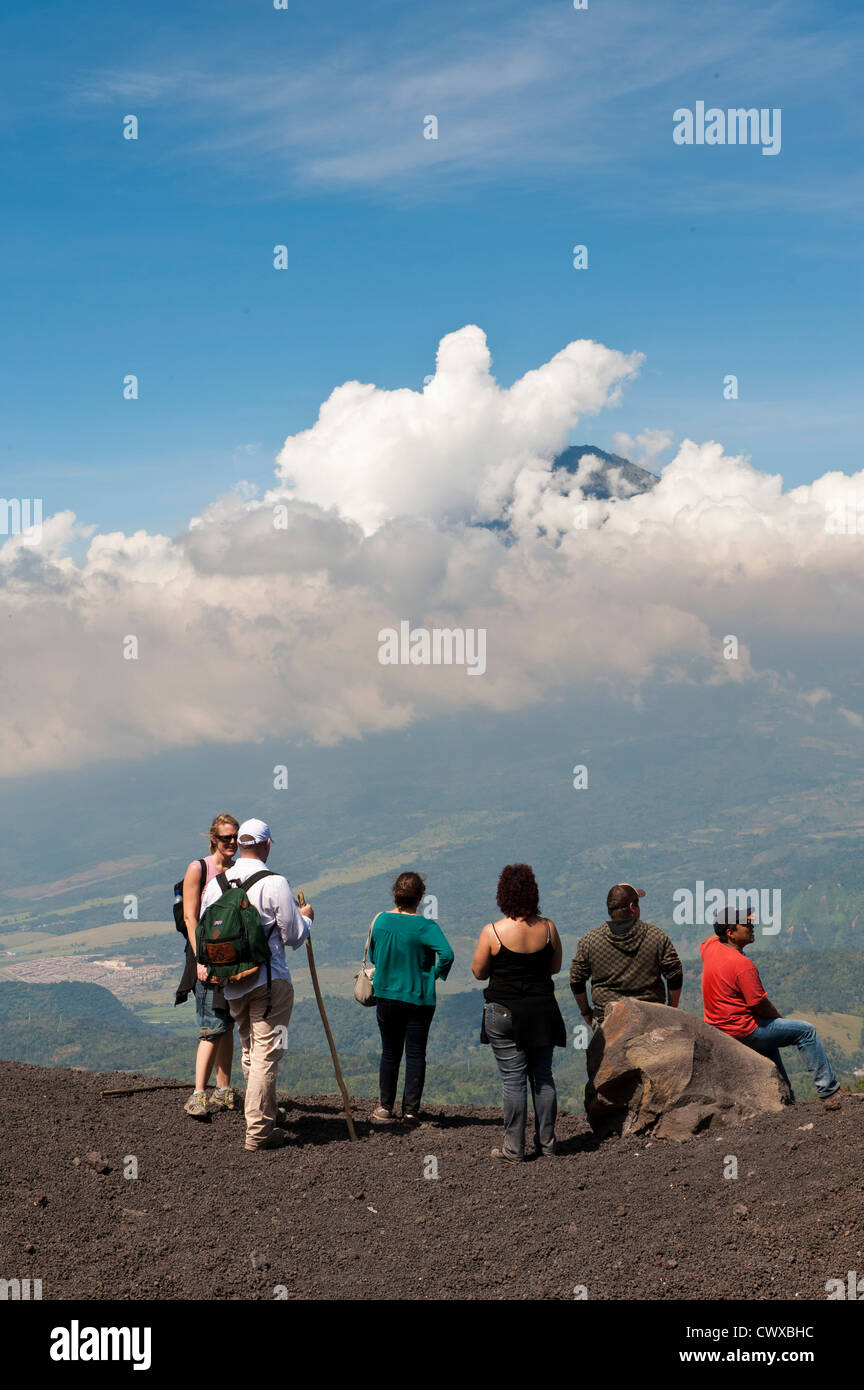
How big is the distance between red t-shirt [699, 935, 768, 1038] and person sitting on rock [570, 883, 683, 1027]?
1.34ft

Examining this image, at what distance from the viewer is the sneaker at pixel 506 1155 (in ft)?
33.3

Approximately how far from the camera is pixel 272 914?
10.3 m

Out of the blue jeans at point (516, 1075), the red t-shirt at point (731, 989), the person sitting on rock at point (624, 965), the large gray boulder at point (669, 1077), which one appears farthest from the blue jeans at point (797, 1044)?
the blue jeans at point (516, 1075)

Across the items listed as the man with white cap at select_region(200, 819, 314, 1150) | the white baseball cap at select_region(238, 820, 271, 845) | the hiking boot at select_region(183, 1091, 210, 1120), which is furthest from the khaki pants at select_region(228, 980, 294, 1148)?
the white baseball cap at select_region(238, 820, 271, 845)

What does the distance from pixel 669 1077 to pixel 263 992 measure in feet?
13.4

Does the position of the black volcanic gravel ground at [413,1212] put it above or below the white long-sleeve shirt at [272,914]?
below

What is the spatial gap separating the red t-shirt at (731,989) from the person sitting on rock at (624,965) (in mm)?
409

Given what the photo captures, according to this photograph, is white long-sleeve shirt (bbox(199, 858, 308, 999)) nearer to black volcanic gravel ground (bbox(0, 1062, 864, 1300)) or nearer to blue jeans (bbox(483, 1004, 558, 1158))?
black volcanic gravel ground (bbox(0, 1062, 864, 1300))

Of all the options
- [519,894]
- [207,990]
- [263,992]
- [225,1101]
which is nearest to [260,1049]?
[263,992]

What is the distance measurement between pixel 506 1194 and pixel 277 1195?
6.46 ft

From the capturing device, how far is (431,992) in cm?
1123

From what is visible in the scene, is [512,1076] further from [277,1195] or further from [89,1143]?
[89,1143]

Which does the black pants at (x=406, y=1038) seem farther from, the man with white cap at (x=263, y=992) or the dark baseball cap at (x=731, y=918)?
the dark baseball cap at (x=731, y=918)
